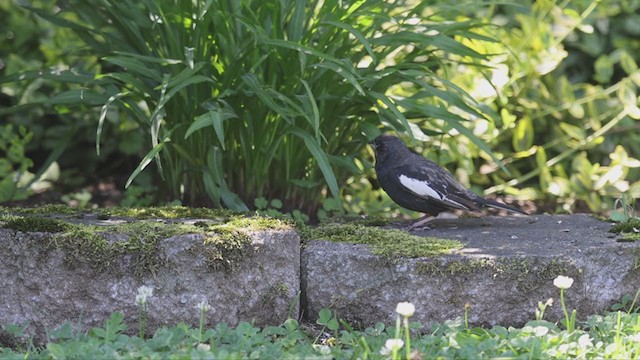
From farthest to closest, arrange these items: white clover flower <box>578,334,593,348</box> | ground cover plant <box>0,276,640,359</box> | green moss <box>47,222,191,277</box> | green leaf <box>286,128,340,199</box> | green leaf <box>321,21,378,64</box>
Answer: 1. green leaf <box>286,128,340,199</box>
2. green leaf <box>321,21,378,64</box>
3. green moss <box>47,222,191,277</box>
4. white clover flower <box>578,334,593,348</box>
5. ground cover plant <box>0,276,640,359</box>

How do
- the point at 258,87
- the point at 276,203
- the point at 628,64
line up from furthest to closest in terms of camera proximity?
1. the point at 628,64
2. the point at 276,203
3. the point at 258,87

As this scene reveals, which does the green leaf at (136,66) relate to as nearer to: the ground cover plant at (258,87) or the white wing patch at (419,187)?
the ground cover plant at (258,87)

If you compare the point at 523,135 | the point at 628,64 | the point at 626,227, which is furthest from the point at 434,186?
the point at 628,64

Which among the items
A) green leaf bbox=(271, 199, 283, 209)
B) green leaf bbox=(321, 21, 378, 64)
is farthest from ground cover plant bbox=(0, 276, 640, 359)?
green leaf bbox=(321, 21, 378, 64)

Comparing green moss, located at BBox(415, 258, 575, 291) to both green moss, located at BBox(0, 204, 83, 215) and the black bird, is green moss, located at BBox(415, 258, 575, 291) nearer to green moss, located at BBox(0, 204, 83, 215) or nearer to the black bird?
the black bird

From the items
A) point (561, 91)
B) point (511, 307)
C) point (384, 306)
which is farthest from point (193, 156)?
point (561, 91)

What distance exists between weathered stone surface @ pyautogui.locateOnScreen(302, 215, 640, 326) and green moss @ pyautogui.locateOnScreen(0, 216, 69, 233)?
3.20ft

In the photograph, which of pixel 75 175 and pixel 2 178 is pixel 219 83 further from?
pixel 75 175

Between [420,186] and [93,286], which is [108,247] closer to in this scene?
[93,286]

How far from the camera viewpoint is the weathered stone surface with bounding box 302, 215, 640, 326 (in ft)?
11.9

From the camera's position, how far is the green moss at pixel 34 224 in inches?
139

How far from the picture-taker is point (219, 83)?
440 cm

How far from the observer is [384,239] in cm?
390

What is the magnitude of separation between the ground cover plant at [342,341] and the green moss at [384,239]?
0.30m
